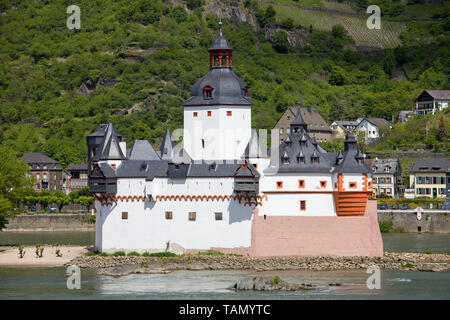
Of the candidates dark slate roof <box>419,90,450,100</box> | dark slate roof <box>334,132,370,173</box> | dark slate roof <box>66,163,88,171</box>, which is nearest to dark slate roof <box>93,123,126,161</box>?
dark slate roof <box>334,132,370,173</box>

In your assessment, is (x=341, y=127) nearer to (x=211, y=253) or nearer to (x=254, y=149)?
(x=254, y=149)

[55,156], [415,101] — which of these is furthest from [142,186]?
[415,101]

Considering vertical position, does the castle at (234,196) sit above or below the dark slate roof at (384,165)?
below

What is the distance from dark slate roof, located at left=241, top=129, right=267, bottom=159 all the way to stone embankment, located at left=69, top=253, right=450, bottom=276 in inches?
316

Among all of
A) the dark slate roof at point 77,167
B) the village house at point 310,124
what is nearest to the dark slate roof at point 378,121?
the village house at point 310,124

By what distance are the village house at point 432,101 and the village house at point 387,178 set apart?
37016mm

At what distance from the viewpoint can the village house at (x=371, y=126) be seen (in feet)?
561

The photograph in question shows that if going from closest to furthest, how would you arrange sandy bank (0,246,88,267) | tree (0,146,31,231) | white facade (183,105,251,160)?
1. sandy bank (0,246,88,267)
2. white facade (183,105,251,160)
3. tree (0,146,31,231)

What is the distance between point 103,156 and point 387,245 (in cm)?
2772

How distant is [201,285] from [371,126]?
349 feet

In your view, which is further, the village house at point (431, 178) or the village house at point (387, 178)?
the village house at point (387, 178)

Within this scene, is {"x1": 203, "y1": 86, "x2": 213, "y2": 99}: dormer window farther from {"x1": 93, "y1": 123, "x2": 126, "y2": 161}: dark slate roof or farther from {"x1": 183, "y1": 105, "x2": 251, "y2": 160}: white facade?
{"x1": 93, "y1": 123, "x2": 126, "y2": 161}: dark slate roof

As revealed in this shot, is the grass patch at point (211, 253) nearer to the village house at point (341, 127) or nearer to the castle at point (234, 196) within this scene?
the castle at point (234, 196)

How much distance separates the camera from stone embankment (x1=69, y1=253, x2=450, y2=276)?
78062 mm
